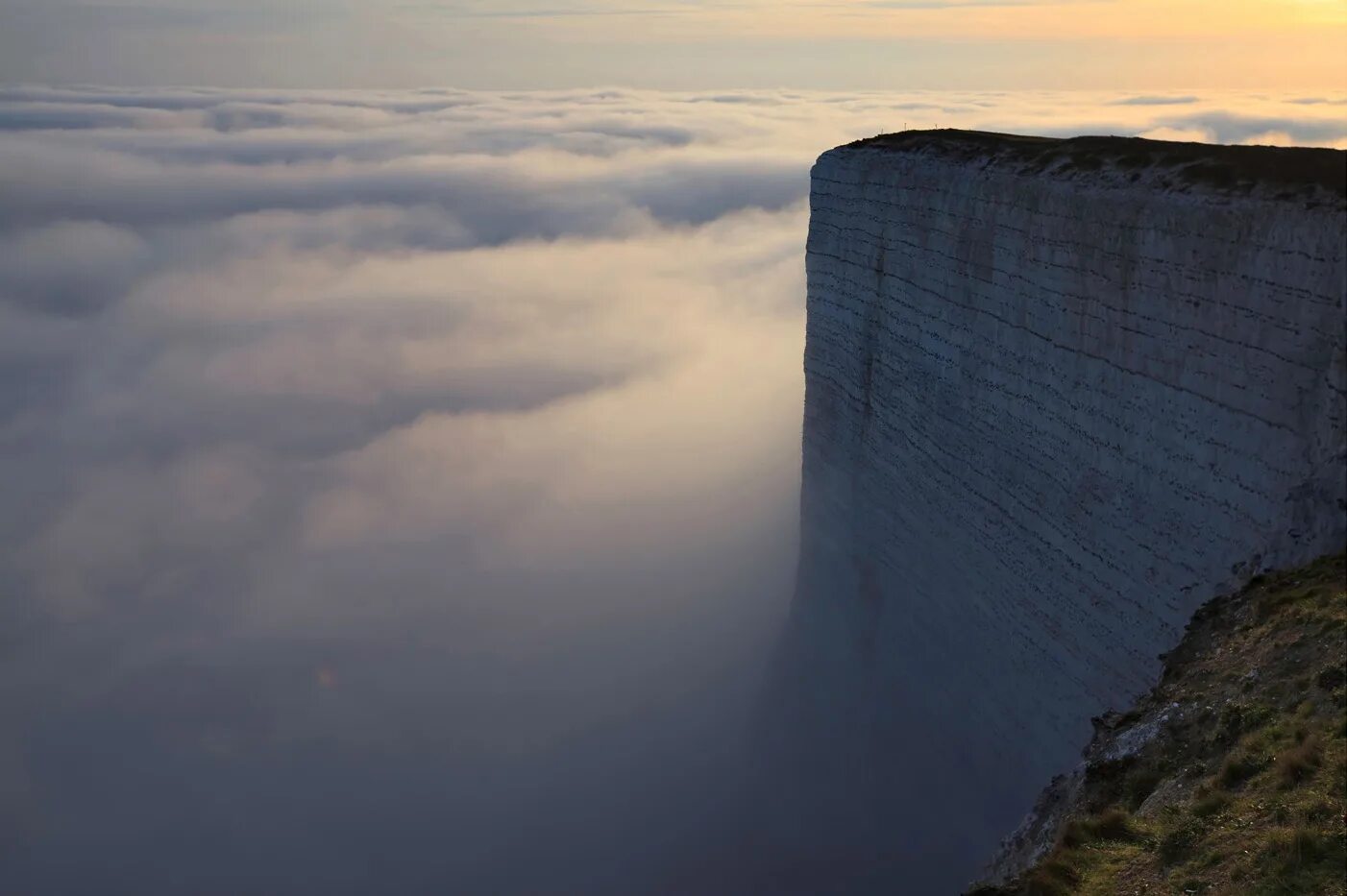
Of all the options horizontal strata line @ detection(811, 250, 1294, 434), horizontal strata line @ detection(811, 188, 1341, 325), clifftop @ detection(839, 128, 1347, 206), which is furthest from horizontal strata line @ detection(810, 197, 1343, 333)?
horizontal strata line @ detection(811, 250, 1294, 434)

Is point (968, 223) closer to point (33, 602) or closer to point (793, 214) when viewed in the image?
point (33, 602)

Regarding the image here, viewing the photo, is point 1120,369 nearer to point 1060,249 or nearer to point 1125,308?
point 1125,308

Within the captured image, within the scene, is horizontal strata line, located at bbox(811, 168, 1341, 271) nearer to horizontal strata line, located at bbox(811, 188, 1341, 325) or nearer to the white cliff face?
the white cliff face

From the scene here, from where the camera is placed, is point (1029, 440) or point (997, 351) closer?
point (1029, 440)

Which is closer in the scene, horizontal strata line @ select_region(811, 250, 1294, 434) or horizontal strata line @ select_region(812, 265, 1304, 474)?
horizontal strata line @ select_region(811, 250, 1294, 434)

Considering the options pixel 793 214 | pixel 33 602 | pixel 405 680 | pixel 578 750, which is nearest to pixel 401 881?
pixel 578 750

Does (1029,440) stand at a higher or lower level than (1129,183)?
lower

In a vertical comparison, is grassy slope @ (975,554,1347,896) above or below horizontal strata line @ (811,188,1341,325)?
below

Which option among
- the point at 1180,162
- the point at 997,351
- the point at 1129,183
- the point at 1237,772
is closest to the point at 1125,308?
the point at 1129,183
